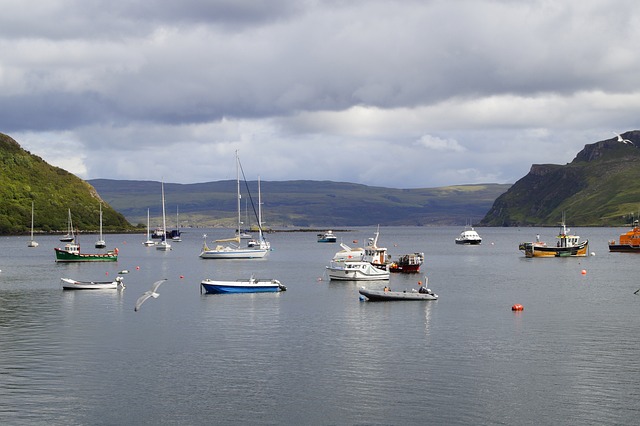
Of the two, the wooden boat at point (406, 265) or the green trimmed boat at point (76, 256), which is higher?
the green trimmed boat at point (76, 256)

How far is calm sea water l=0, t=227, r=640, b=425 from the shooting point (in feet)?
164

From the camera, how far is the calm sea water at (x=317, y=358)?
49.9 metres

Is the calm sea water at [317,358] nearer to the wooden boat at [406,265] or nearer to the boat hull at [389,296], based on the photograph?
the boat hull at [389,296]

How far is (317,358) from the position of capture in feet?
213

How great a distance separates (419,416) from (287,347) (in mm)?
22837

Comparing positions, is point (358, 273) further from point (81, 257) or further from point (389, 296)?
point (81, 257)

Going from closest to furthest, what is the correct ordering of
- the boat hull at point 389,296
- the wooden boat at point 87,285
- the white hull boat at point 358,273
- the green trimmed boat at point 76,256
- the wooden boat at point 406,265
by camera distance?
the boat hull at point 389,296 < the wooden boat at point 87,285 < the white hull boat at point 358,273 < the wooden boat at point 406,265 < the green trimmed boat at point 76,256

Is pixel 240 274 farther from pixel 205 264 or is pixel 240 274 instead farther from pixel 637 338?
pixel 637 338

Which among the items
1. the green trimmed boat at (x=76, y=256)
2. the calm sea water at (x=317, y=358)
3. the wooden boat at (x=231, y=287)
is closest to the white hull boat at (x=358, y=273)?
the calm sea water at (x=317, y=358)

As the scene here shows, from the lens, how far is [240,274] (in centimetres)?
15150

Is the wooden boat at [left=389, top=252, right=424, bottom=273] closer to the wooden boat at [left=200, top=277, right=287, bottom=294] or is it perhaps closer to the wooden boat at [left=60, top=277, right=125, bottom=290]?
the wooden boat at [left=200, top=277, right=287, bottom=294]

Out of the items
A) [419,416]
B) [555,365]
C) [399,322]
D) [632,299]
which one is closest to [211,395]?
[419,416]

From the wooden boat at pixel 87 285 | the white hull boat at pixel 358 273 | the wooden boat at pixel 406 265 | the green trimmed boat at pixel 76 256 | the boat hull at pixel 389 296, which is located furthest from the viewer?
the green trimmed boat at pixel 76 256

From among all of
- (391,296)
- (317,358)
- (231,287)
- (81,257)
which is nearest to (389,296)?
(391,296)
